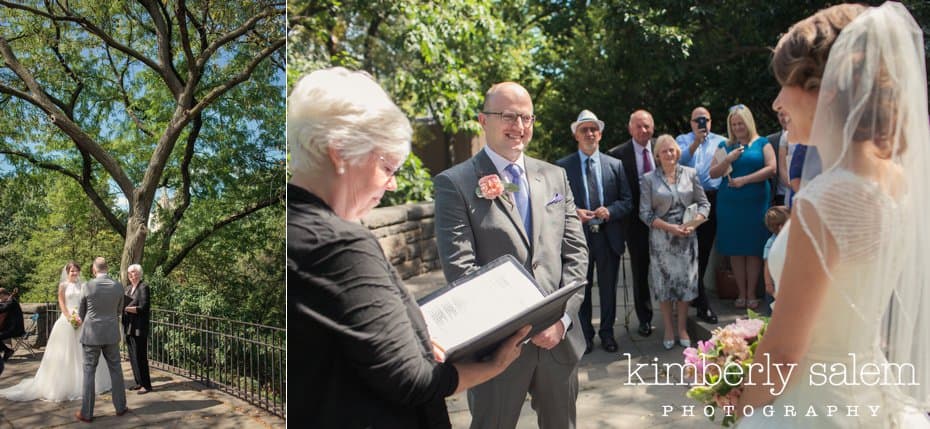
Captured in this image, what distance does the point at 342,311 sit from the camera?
4.53 ft

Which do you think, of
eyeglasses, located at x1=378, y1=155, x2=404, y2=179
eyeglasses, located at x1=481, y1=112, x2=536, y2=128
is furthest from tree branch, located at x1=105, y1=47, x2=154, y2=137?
eyeglasses, located at x1=481, y1=112, x2=536, y2=128

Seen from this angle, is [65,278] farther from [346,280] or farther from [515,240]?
[515,240]

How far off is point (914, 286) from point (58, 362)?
6.94 feet

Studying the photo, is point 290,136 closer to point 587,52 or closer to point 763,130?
point 763,130

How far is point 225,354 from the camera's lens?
1988mm

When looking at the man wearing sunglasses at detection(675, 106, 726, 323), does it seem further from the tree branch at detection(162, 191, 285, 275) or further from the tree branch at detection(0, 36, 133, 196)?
the tree branch at detection(0, 36, 133, 196)

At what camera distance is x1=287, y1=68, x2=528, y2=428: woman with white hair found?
4.55 ft

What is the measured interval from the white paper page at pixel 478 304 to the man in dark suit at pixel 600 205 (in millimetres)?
3172

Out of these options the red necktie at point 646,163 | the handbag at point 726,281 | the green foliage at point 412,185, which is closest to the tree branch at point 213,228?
the red necktie at point 646,163

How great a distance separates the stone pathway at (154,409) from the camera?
168 centimetres

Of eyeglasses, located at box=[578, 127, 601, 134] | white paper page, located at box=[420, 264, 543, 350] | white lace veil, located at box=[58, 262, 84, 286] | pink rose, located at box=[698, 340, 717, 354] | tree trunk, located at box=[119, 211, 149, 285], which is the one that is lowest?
pink rose, located at box=[698, 340, 717, 354]

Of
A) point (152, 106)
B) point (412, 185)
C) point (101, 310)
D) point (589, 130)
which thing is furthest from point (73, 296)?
point (412, 185)

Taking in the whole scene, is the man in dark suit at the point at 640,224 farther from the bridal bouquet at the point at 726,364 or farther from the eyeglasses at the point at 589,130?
the bridal bouquet at the point at 726,364

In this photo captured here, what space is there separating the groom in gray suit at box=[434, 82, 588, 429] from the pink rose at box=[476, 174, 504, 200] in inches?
0.5
